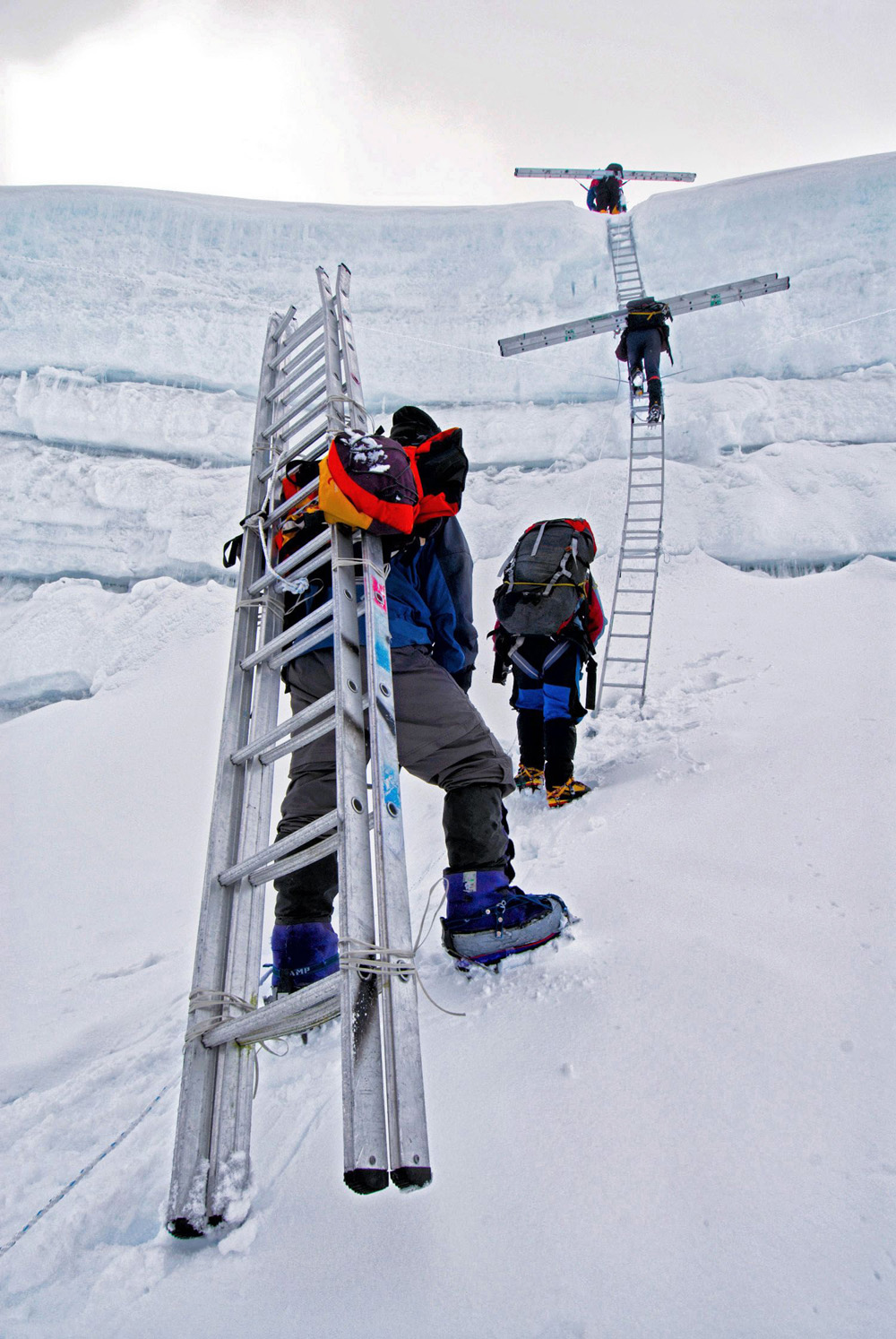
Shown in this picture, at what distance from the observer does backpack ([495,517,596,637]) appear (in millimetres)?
3248

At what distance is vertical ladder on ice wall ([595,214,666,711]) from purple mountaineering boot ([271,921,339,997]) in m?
2.79

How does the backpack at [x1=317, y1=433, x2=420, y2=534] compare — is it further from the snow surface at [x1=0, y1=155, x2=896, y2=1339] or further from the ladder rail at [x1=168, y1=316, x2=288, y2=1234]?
the snow surface at [x1=0, y1=155, x2=896, y2=1339]

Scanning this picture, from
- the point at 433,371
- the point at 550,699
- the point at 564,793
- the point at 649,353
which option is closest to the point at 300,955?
the point at 564,793

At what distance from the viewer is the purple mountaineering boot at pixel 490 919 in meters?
1.69

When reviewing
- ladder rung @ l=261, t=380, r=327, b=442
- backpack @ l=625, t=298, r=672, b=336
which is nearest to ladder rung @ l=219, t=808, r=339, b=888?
ladder rung @ l=261, t=380, r=327, b=442

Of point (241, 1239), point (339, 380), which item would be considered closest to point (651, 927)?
point (241, 1239)

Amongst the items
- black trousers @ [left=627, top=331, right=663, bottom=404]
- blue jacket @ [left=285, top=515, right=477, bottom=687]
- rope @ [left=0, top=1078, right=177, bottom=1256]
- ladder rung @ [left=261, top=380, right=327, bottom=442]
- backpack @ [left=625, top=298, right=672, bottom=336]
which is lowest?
rope @ [left=0, top=1078, right=177, bottom=1256]

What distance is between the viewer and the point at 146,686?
679 centimetres

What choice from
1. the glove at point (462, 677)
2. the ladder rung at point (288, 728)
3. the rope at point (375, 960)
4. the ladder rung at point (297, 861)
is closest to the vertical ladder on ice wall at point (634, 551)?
the glove at point (462, 677)

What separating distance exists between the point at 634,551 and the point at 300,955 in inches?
227

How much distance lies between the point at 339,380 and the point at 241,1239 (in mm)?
2063

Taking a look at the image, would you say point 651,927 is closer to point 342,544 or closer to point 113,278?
point 342,544

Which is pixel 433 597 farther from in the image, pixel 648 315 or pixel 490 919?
pixel 648 315

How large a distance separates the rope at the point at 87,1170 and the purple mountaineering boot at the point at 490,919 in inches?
27.5
